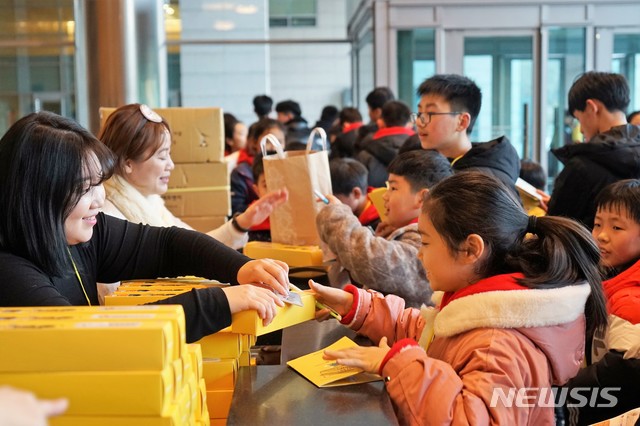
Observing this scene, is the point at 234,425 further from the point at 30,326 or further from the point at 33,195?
the point at 33,195

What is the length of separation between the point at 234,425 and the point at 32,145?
730 mm

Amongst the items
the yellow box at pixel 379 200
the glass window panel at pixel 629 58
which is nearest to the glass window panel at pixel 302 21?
the glass window panel at pixel 629 58

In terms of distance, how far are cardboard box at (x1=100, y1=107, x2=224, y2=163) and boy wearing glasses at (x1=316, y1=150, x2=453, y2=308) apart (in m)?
1.20

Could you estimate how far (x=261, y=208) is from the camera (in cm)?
304

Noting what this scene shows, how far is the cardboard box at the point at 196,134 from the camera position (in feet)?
12.6

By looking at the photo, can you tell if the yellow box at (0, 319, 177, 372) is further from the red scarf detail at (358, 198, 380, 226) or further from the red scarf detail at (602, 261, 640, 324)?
the red scarf detail at (358, 198, 380, 226)

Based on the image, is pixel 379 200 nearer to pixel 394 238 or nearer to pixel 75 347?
pixel 394 238

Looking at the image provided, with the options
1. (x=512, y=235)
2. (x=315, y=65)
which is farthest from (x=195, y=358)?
(x=315, y=65)

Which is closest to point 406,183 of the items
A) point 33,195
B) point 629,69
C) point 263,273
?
point 263,273

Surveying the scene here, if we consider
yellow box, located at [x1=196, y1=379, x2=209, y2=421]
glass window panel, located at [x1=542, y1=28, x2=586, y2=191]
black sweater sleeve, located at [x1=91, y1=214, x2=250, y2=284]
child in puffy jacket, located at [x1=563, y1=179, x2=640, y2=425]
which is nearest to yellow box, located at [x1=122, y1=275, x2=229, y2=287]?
black sweater sleeve, located at [x1=91, y1=214, x2=250, y2=284]

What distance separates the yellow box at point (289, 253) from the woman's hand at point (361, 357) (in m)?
1.35

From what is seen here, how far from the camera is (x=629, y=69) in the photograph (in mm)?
8008

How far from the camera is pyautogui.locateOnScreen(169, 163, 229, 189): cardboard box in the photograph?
3.92m

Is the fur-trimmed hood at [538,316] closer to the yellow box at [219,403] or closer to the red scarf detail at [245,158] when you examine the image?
the yellow box at [219,403]
